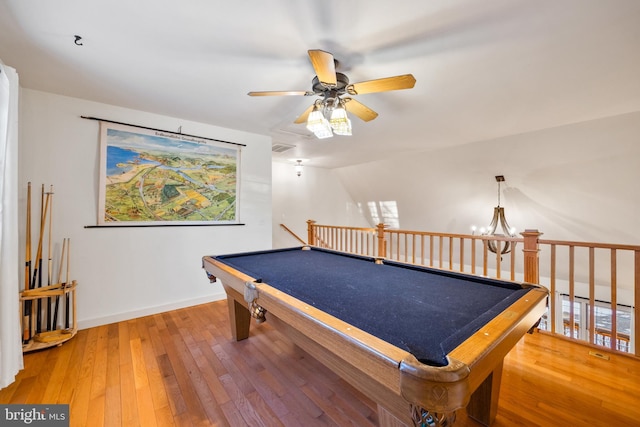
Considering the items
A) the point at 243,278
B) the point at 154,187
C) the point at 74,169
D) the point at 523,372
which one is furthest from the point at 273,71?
the point at 523,372

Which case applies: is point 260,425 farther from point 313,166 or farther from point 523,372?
point 313,166

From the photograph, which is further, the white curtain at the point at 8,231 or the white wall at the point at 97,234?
the white wall at the point at 97,234

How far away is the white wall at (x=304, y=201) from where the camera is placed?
18.0ft

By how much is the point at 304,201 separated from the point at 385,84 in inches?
172

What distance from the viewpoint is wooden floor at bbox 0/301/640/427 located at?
4.76ft

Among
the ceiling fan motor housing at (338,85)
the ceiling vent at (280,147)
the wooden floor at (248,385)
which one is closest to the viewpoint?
the wooden floor at (248,385)

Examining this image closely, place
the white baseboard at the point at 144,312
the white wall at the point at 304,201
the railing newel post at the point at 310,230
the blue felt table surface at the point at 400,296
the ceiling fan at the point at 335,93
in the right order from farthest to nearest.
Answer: the white wall at the point at 304,201 → the railing newel post at the point at 310,230 → the white baseboard at the point at 144,312 → the ceiling fan at the point at 335,93 → the blue felt table surface at the point at 400,296

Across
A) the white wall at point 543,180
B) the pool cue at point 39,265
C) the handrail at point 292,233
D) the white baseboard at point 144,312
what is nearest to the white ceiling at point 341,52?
the white wall at point 543,180

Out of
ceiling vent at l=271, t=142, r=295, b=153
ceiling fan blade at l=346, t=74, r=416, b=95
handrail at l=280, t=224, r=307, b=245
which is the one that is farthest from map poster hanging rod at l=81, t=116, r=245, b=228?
ceiling fan blade at l=346, t=74, r=416, b=95

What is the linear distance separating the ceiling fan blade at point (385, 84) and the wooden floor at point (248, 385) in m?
1.95

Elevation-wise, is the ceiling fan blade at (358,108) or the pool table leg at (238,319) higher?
the ceiling fan blade at (358,108)

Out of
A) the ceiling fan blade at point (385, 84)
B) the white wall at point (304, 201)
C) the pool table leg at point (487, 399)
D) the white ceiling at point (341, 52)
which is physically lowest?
the pool table leg at point (487, 399)

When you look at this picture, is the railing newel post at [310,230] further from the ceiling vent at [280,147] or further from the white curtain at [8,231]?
the white curtain at [8,231]

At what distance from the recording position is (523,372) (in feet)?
6.12
